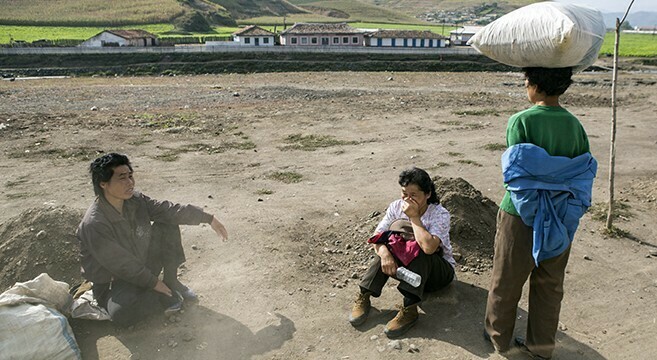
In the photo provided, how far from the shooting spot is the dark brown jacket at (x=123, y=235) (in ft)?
13.8

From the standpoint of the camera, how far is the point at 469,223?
18.7 ft

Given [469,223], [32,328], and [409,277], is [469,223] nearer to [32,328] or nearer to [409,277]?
[409,277]

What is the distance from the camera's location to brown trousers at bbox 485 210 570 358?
143 inches

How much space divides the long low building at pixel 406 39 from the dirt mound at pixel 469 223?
157 ft

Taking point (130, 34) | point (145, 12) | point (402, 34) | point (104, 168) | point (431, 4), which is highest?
point (431, 4)

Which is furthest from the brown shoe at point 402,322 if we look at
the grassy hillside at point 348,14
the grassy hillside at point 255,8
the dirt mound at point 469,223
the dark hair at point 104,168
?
the grassy hillside at point 255,8

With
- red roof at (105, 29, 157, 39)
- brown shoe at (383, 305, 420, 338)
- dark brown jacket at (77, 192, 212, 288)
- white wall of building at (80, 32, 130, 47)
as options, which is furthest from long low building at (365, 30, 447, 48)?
brown shoe at (383, 305, 420, 338)

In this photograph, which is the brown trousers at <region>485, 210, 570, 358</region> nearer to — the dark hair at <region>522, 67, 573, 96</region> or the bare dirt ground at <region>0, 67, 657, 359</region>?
the bare dirt ground at <region>0, 67, 657, 359</region>

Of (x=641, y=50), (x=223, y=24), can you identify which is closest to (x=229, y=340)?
(x=641, y=50)

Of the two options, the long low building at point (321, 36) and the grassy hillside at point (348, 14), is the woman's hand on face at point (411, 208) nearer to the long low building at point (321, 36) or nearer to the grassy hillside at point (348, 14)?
the long low building at point (321, 36)

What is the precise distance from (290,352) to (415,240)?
1.36 m

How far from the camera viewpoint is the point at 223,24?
84938mm

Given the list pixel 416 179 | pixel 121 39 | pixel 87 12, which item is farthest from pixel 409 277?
pixel 87 12

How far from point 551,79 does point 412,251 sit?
166 centimetres
